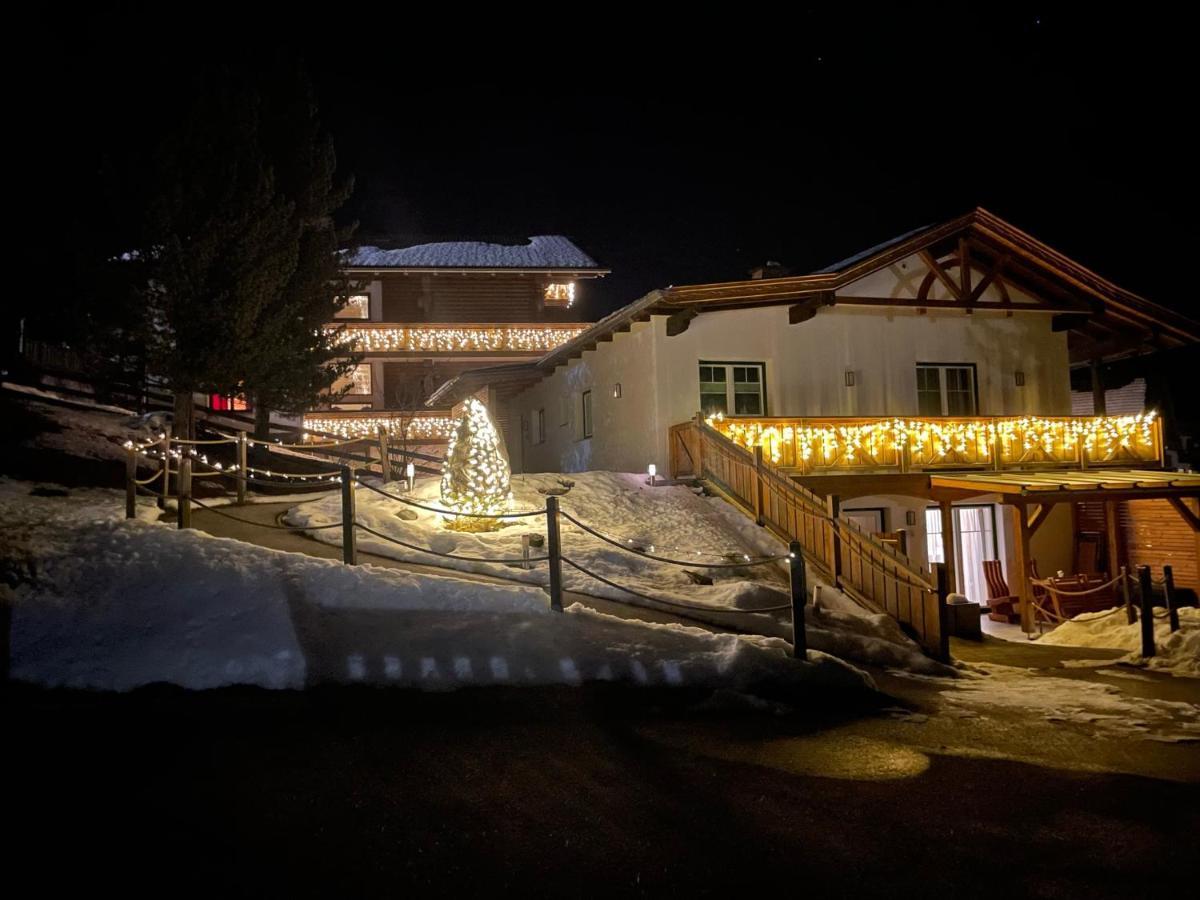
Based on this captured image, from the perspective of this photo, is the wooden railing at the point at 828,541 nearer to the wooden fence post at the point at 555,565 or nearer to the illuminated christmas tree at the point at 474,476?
the illuminated christmas tree at the point at 474,476

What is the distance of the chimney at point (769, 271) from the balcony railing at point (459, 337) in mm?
10186

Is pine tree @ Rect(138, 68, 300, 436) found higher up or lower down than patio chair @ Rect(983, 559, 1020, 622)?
higher up

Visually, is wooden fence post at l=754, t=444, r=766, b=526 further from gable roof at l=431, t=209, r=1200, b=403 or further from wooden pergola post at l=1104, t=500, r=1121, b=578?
wooden pergola post at l=1104, t=500, r=1121, b=578

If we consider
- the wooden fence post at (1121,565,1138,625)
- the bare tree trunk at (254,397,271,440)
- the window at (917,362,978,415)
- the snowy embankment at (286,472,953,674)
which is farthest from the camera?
the bare tree trunk at (254,397,271,440)

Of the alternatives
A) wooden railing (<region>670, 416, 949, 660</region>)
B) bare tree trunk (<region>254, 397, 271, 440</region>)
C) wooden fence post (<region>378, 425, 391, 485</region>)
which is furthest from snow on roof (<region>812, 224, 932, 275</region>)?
bare tree trunk (<region>254, 397, 271, 440</region>)

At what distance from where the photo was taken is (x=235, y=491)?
17406 millimetres

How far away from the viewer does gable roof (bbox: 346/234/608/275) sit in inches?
1313

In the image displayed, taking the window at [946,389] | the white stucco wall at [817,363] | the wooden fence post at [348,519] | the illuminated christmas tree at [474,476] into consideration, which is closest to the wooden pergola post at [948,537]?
the white stucco wall at [817,363]

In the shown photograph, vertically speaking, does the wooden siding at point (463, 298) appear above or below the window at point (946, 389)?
above

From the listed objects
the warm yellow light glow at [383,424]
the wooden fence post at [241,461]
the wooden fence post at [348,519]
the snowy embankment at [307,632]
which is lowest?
the snowy embankment at [307,632]

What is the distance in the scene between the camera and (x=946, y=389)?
20.2 metres

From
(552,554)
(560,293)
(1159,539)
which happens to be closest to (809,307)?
(1159,539)

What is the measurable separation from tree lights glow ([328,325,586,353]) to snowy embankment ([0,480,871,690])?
22.0 metres

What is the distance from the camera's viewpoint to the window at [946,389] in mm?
20062
